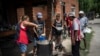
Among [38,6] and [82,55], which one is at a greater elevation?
[38,6]

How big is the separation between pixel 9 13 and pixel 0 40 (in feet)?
8.36

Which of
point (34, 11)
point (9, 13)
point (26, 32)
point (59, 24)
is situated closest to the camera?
point (26, 32)

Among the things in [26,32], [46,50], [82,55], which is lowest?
[82,55]

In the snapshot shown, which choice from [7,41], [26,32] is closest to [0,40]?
[7,41]

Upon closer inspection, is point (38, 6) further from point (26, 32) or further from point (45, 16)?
point (26, 32)

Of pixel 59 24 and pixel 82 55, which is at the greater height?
pixel 59 24

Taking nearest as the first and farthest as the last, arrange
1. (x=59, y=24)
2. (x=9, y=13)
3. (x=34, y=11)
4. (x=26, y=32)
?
1. (x=26, y=32)
2. (x=59, y=24)
3. (x=9, y=13)
4. (x=34, y=11)

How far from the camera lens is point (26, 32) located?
9.65 meters

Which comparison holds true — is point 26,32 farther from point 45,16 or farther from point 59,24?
point 45,16

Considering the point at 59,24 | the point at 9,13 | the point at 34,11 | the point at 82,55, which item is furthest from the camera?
the point at 34,11

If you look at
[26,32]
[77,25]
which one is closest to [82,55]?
[77,25]

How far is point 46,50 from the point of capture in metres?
9.78

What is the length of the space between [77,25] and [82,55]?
2288mm

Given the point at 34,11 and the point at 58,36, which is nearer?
the point at 58,36
